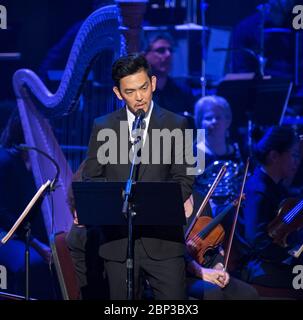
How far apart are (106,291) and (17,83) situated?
1.81m

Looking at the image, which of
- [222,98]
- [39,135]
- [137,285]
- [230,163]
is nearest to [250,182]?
[230,163]

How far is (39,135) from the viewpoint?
21.0ft

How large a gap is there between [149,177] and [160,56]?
11.9 feet

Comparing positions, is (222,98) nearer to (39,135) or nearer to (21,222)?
(39,135)

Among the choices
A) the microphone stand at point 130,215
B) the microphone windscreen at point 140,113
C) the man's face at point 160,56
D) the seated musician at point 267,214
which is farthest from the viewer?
the man's face at point 160,56

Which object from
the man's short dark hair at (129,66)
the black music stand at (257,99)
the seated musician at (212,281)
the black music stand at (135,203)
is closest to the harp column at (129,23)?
the man's short dark hair at (129,66)

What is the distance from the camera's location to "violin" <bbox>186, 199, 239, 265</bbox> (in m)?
5.31

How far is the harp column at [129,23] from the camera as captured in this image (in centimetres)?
546

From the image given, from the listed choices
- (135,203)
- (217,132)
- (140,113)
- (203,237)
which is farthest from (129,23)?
(217,132)

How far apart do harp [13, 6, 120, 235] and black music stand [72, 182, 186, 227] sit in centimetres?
151

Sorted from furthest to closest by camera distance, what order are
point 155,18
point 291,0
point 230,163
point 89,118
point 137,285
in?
point 155,18, point 291,0, point 230,163, point 89,118, point 137,285

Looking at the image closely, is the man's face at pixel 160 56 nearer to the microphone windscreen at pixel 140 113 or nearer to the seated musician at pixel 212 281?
the seated musician at pixel 212 281

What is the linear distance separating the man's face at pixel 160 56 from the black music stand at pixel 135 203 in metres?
3.76

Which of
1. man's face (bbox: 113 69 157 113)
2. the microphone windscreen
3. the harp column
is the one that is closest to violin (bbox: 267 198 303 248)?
the harp column
